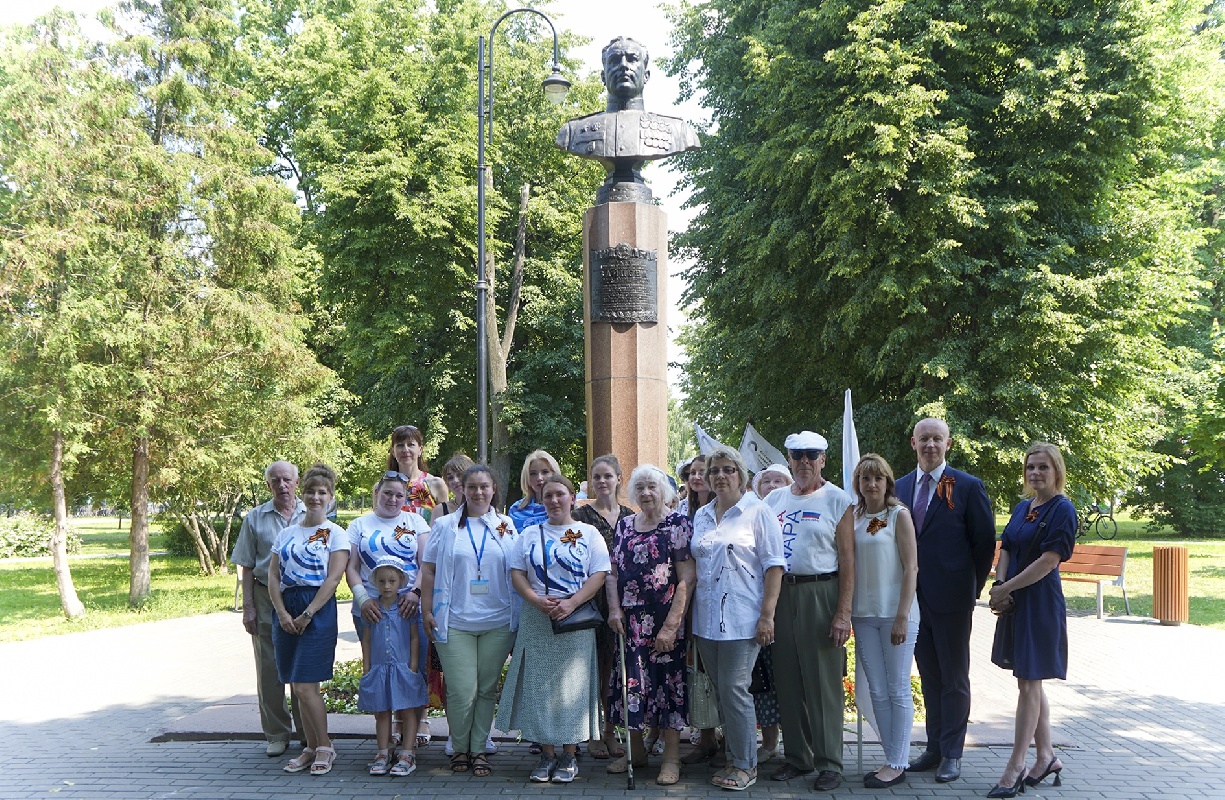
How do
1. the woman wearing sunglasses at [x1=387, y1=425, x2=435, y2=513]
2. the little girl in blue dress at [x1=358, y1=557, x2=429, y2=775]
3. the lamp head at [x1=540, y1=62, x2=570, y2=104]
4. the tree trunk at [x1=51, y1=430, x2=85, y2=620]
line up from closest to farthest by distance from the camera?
the little girl in blue dress at [x1=358, y1=557, x2=429, y2=775] < the woman wearing sunglasses at [x1=387, y1=425, x2=435, y2=513] < the lamp head at [x1=540, y1=62, x2=570, y2=104] < the tree trunk at [x1=51, y1=430, x2=85, y2=620]

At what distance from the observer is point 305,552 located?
609cm

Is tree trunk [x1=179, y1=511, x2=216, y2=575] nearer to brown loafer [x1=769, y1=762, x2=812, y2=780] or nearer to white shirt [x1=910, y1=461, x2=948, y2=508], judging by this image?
brown loafer [x1=769, y1=762, x2=812, y2=780]

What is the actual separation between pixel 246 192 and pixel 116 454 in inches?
200

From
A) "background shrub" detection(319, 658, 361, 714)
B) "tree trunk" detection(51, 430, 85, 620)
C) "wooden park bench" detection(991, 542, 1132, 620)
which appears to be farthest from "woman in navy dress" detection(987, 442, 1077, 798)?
"tree trunk" detection(51, 430, 85, 620)

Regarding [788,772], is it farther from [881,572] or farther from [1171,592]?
[1171,592]

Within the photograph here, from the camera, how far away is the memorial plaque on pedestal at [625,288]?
9570 mm

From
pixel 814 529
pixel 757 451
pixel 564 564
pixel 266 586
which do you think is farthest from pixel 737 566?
pixel 757 451

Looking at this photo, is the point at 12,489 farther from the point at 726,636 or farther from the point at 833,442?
the point at 726,636

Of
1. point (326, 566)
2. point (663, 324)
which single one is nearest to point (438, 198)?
point (663, 324)

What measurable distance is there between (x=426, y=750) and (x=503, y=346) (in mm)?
19363

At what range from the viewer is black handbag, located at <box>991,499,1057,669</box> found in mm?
5634

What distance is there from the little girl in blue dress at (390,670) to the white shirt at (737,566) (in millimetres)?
1810

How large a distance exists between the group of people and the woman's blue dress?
11 millimetres

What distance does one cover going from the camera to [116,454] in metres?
17.6
